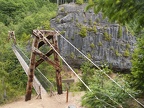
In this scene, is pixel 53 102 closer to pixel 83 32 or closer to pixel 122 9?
pixel 122 9

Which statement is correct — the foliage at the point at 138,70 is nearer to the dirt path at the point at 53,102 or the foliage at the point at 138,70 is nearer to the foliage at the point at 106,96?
the foliage at the point at 106,96

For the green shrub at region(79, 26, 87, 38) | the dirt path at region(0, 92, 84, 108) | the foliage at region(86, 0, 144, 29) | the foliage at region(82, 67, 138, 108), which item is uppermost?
the foliage at region(86, 0, 144, 29)

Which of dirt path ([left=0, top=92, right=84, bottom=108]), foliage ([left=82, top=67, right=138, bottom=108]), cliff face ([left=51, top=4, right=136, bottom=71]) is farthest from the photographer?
cliff face ([left=51, top=4, right=136, bottom=71])

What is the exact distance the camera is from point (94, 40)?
21.2 metres

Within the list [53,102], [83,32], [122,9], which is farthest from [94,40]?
[122,9]

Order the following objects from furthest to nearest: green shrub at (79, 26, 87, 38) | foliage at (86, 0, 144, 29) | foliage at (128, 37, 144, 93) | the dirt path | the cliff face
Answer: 1. green shrub at (79, 26, 87, 38)
2. the cliff face
3. the dirt path
4. foliage at (128, 37, 144, 93)
5. foliage at (86, 0, 144, 29)

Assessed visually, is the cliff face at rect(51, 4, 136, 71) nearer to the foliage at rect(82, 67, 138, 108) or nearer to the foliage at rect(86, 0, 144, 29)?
the foliage at rect(82, 67, 138, 108)

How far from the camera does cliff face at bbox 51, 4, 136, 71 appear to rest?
68.1 feet

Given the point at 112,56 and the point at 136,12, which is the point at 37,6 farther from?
the point at 136,12

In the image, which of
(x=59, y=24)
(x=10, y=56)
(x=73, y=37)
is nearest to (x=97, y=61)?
(x=73, y=37)

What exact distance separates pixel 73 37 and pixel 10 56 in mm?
7537

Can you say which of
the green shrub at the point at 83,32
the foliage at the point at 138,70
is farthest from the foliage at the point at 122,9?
the green shrub at the point at 83,32

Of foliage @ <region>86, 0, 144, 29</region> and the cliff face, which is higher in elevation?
foliage @ <region>86, 0, 144, 29</region>

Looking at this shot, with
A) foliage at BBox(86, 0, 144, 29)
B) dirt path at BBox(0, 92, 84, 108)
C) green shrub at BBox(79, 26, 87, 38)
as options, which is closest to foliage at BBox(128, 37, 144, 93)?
dirt path at BBox(0, 92, 84, 108)
